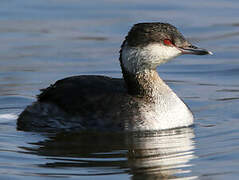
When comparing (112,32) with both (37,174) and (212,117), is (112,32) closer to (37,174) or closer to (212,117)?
(212,117)

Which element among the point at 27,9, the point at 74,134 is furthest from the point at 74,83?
the point at 27,9

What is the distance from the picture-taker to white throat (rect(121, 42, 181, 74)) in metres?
13.5

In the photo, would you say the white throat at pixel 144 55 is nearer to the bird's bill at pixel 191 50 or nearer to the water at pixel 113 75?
Answer: the bird's bill at pixel 191 50

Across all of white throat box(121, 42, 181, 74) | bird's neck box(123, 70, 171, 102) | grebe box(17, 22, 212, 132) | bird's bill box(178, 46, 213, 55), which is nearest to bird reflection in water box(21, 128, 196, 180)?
grebe box(17, 22, 212, 132)

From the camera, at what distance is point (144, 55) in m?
13.5

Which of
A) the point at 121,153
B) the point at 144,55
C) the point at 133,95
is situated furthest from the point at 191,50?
the point at 121,153

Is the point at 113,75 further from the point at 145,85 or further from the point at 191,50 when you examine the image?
the point at 191,50

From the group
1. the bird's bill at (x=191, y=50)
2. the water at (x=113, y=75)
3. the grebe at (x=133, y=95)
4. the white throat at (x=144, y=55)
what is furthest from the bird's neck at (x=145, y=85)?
the water at (x=113, y=75)

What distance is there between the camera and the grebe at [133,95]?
13445mm

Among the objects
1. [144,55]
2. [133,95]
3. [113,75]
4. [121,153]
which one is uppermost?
[144,55]

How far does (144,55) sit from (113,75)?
12.6 ft

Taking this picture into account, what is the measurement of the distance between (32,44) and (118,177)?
8.57m

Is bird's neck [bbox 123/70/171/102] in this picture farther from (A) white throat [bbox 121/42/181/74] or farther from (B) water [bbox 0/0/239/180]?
(B) water [bbox 0/0/239/180]

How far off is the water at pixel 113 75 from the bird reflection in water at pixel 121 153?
13 mm
